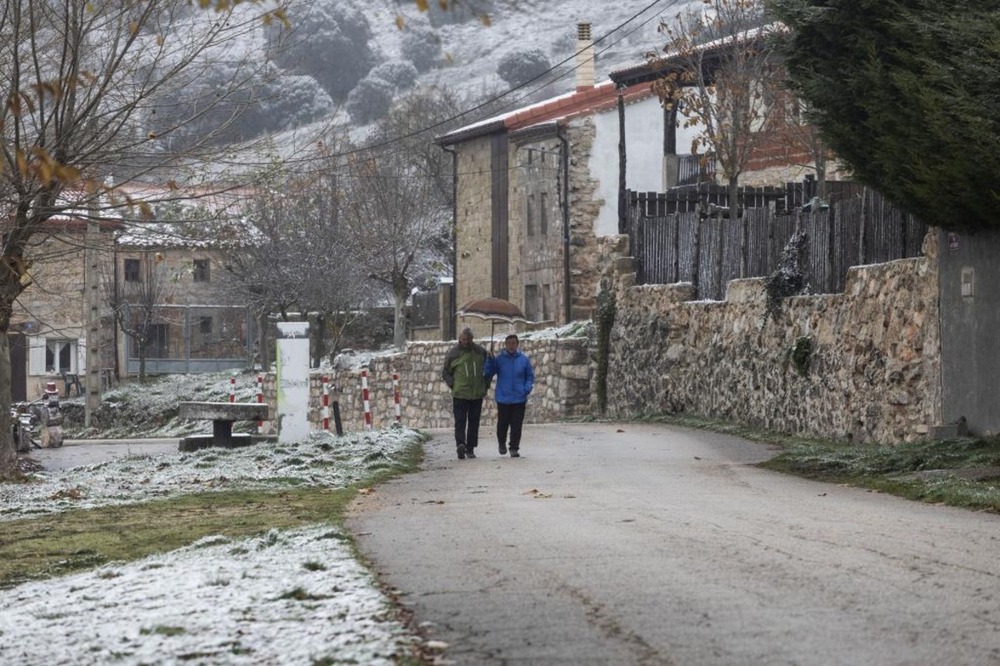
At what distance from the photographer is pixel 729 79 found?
3462 centimetres

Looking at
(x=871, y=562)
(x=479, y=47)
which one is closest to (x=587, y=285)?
(x=871, y=562)

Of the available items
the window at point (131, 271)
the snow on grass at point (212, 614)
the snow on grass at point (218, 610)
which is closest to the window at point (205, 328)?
the window at point (131, 271)

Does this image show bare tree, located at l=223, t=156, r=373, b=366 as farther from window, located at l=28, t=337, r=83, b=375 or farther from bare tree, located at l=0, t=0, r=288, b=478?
bare tree, located at l=0, t=0, r=288, b=478

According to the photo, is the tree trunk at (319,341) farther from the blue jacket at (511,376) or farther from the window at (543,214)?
the blue jacket at (511,376)

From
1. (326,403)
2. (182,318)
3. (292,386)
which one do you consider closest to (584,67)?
(182,318)

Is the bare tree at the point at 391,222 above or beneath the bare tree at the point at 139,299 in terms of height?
above

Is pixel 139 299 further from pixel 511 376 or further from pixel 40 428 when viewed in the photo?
pixel 511 376

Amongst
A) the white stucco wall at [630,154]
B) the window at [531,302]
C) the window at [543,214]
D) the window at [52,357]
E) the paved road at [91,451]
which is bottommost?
the paved road at [91,451]

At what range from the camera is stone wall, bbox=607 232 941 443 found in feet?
62.6

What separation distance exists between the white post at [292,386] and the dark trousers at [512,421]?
11.5 feet

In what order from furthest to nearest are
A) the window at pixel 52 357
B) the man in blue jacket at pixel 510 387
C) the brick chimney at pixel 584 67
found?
1. the window at pixel 52 357
2. the brick chimney at pixel 584 67
3. the man in blue jacket at pixel 510 387

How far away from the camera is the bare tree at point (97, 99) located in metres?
15.8

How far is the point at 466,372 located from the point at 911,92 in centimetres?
735

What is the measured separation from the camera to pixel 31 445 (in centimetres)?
2895
